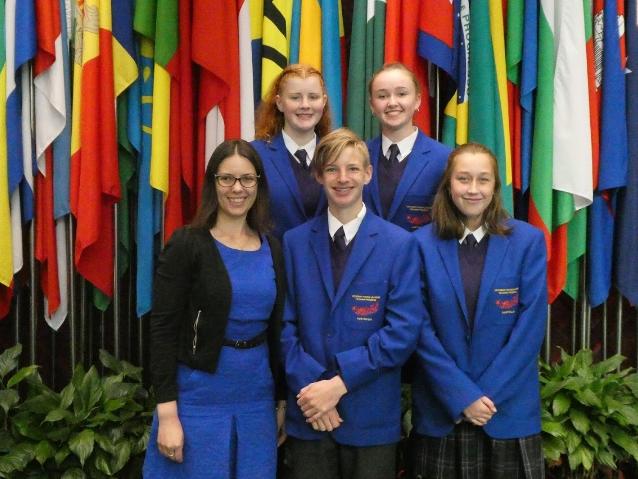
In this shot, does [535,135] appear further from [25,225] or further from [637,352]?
[25,225]

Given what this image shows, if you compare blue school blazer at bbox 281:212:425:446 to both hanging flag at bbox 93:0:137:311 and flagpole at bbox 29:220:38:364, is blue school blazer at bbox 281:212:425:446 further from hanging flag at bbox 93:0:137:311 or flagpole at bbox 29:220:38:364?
flagpole at bbox 29:220:38:364

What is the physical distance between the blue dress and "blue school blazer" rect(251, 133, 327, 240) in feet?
1.27

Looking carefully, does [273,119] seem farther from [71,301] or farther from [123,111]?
[71,301]

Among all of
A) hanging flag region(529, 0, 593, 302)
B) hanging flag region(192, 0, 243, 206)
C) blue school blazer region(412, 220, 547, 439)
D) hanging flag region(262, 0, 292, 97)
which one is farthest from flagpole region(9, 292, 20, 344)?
hanging flag region(529, 0, 593, 302)

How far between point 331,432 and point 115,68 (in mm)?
1834

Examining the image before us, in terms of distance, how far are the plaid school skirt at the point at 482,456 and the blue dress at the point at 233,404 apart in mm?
527

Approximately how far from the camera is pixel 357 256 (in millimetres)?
2301

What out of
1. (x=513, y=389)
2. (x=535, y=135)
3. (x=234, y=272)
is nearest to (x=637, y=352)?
(x=535, y=135)

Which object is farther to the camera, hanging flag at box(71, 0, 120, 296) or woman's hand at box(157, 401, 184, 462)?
hanging flag at box(71, 0, 120, 296)

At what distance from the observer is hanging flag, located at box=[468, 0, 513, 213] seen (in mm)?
3277

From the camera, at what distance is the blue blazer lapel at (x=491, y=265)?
2.34 metres

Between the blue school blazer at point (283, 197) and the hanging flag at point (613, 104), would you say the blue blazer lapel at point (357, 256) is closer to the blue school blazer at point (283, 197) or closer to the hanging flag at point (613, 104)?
the blue school blazer at point (283, 197)

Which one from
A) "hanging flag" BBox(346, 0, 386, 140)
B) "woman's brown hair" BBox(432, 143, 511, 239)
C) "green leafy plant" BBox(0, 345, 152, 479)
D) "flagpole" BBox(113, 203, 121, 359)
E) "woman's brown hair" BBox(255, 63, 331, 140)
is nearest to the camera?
"woman's brown hair" BBox(432, 143, 511, 239)

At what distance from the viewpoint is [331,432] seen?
2.29 metres
